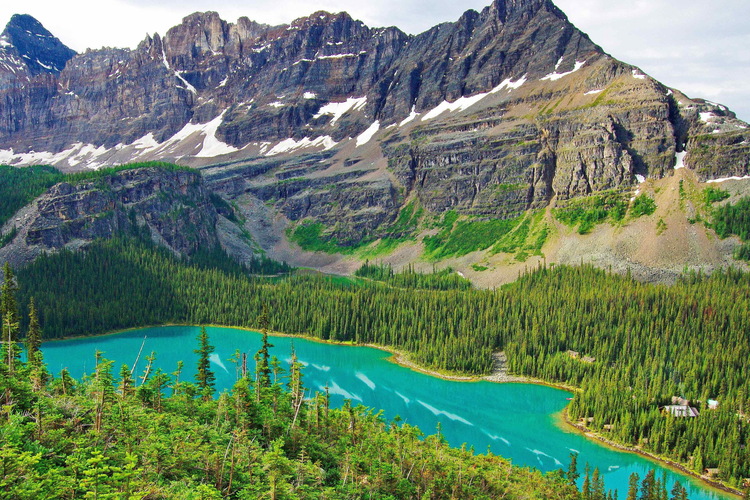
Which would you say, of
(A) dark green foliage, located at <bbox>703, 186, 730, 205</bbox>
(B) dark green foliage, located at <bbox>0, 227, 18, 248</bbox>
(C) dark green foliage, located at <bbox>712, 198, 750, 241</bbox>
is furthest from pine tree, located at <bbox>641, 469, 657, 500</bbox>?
(B) dark green foliage, located at <bbox>0, 227, 18, 248</bbox>

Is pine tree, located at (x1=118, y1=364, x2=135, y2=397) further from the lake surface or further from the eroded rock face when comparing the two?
the eroded rock face

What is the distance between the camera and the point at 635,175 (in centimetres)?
15525

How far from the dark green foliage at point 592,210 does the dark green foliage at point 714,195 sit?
59.9ft

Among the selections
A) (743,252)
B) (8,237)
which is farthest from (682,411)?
(8,237)

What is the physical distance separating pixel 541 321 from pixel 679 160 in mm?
81001

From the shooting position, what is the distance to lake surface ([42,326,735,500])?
2363 inches

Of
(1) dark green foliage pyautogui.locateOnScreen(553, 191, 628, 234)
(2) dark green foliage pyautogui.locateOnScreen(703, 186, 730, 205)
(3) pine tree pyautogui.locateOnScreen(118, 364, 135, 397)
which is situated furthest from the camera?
(1) dark green foliage pyautogui.locateOnScreen(553, 191, 628, 234)

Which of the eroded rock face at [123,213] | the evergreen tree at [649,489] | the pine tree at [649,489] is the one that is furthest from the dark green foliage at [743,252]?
the eroded rock face at [123,213]

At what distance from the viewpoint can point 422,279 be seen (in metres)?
154

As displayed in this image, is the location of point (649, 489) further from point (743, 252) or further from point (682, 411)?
point (743, 252)

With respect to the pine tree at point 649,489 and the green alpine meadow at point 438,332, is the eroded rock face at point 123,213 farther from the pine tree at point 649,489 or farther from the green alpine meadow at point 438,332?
the pine tree at point 649,489

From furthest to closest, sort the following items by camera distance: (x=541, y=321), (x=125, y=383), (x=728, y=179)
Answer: (x=728, y=179) → (x=541, y=321) → (x=125, y=383)

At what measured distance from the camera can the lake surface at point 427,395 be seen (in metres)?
60.0

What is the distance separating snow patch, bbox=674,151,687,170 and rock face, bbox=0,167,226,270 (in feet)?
459
